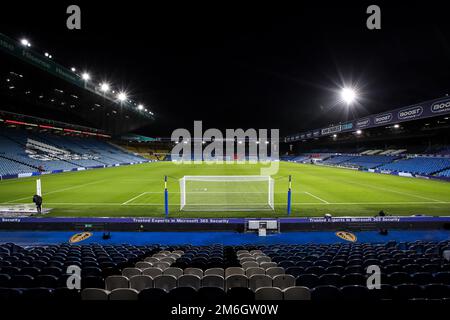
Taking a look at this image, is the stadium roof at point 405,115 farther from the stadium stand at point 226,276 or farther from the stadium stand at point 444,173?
the stadium stand at point 226,276

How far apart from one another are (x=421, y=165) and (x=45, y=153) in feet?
194

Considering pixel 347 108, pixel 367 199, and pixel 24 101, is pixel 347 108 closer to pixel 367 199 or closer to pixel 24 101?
pixel 367 199

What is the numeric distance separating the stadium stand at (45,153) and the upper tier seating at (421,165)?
52.5m

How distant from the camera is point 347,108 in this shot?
65.4 meters

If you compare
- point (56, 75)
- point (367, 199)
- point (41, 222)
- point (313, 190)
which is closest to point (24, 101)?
point (56, 75)

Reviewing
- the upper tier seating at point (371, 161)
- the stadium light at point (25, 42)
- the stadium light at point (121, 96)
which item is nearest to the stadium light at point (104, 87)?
the stadium light at point (121, 96)

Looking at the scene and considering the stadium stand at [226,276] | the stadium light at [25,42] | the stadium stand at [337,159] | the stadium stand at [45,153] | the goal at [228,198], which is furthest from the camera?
the stadium stand at [337,159]

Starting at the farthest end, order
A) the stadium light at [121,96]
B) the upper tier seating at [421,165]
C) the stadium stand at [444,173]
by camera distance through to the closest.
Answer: the stadium light at [121,96] → the upper tier seating at [421,165] → the stadium stand at [444,173]

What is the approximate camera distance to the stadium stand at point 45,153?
37938 mm

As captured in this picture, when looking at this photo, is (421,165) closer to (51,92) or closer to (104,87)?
(104,87)

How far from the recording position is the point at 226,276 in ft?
19.0

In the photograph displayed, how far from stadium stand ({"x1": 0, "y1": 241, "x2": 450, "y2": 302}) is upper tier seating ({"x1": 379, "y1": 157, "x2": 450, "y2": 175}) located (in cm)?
3367
